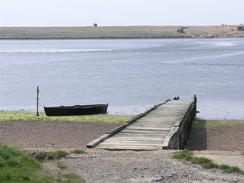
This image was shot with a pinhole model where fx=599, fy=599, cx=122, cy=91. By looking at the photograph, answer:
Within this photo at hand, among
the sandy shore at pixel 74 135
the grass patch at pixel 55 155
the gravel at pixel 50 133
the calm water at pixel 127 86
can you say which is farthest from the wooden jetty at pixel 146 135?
the calm water at pixel 127 86

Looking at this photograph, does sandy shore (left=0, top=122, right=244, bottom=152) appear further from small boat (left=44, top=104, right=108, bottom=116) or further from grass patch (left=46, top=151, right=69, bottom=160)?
grass patch (left=46, top=151, right=69, bottom=160)

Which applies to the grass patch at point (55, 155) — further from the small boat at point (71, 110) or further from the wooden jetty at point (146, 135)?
the small boat at point (71, 110)

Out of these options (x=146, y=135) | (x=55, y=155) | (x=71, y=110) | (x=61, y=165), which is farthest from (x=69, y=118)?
(x=61, y=165)

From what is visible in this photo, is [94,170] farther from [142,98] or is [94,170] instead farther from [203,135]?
[142,98]

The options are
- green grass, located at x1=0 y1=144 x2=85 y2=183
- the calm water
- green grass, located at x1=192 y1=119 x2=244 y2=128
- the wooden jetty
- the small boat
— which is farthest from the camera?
the calm water

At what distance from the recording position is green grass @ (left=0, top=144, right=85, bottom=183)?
418 inches

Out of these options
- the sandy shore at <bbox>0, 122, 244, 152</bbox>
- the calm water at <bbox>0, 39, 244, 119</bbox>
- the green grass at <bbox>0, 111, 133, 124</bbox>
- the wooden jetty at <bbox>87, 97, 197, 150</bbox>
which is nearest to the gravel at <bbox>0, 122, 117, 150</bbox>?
the sandy shore at <bbox>0, 122, 244, 152</bbox>

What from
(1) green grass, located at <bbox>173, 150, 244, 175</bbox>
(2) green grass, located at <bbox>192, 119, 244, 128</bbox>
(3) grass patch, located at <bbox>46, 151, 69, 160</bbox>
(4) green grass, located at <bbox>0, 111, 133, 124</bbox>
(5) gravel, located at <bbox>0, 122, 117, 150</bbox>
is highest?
(1) green grass, located at <bbox>173, 150, 244, 175</bbox>

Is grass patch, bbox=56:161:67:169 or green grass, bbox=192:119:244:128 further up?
grass patch, bbox=56:161:67:169

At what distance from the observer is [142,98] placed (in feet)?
148

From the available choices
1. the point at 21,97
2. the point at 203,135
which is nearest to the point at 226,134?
the point at 203,135

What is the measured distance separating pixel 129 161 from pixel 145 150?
1.78 metres

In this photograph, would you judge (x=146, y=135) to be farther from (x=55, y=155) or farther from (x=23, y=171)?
(x=23, y=171)

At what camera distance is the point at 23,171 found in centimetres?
1112
